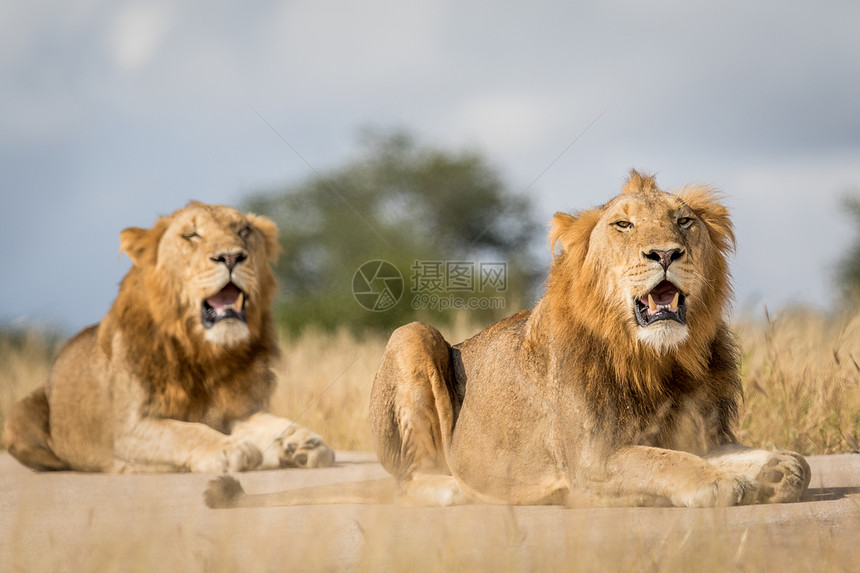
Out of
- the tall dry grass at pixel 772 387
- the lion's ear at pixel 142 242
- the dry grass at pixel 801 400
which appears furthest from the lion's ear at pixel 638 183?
the lion's ear at pixel 142 242

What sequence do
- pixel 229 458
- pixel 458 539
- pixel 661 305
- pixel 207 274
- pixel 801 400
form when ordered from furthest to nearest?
pixel 207 274, pixel 801 400, pixel 229 458, pixel 661 305, pixel 458 539

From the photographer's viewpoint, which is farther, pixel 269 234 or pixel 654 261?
pixel 269 234

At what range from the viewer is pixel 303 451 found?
7.39m

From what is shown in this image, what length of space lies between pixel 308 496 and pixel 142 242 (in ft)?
10.4

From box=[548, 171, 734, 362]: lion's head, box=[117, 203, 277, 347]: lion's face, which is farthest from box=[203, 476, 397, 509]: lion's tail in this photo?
box=[117, 203, 277, 347]: lion's face

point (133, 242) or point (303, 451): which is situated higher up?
point (133, 242)

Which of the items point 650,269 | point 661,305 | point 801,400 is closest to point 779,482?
point 661,305

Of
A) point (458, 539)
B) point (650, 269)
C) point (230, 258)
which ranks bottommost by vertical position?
point (458, 539)

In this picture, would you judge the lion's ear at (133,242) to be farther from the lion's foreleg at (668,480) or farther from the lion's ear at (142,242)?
the lion's foreleg at (668,480)

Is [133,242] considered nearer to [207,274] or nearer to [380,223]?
[207,274]

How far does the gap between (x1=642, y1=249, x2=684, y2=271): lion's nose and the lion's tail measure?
6.10 ft

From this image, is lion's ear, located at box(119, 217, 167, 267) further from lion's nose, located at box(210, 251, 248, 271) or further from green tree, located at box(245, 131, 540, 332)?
green tree, located at box(245, 131, 540, 332)

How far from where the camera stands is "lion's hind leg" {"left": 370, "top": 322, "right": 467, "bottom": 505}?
19.7 feet

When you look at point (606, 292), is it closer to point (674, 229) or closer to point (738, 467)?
point (674, 229)
